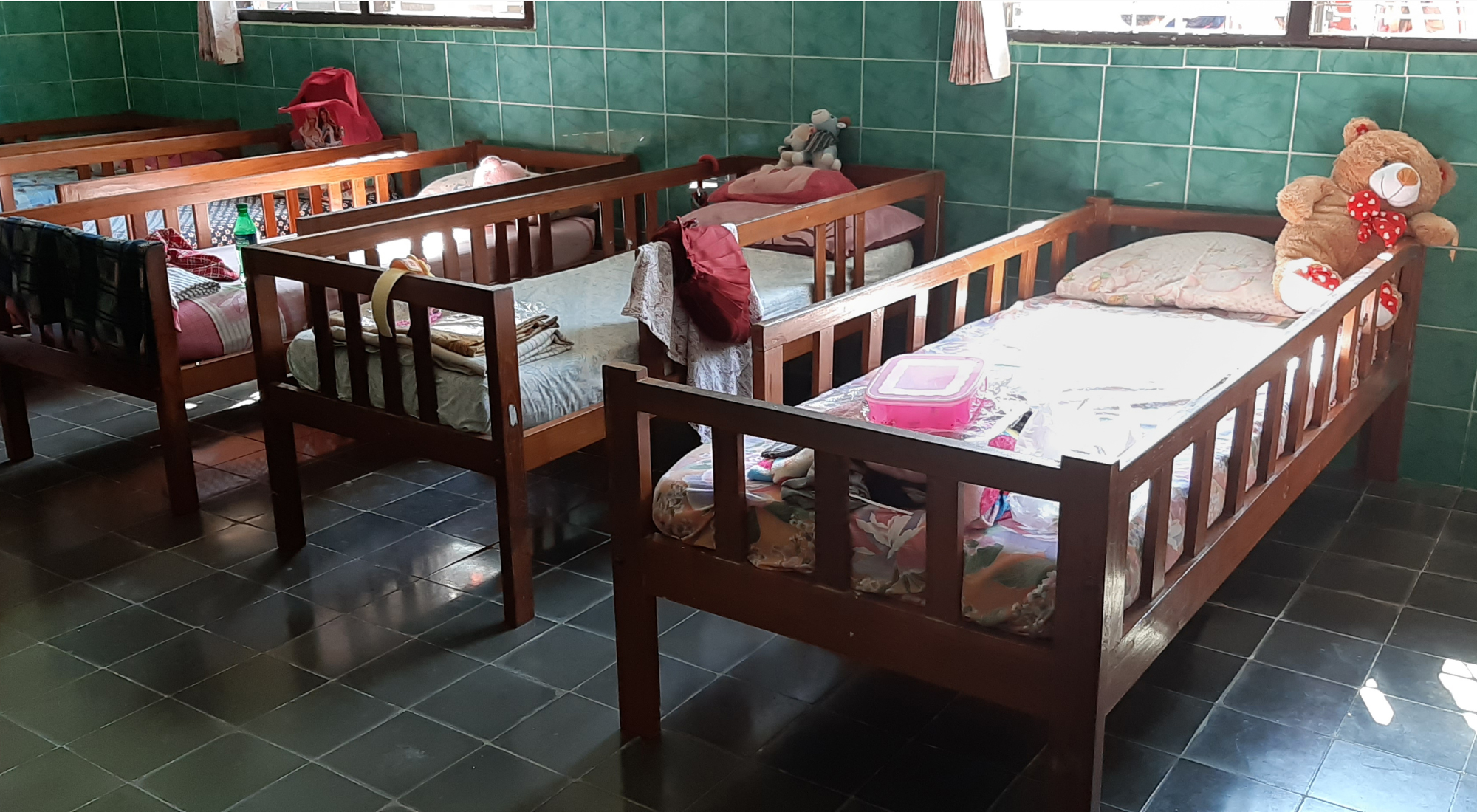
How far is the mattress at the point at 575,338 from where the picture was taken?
292 centimetres

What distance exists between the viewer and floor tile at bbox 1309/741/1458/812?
2.19 meters

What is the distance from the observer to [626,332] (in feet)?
10.9

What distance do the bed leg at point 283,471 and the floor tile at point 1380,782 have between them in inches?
95.7

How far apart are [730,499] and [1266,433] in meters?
1.13

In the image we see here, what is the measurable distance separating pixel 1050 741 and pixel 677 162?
3.21 metres

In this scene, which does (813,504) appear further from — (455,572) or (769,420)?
(455,572)

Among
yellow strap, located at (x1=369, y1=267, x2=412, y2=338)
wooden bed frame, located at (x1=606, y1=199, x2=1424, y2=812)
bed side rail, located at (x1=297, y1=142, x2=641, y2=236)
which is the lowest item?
wooden bed frame, located at (x1=606, y1=199, x2=1424, y2=812)

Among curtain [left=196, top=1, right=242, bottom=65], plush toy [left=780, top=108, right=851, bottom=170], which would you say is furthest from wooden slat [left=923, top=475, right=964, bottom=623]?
curtain [left=196, top=1, right=242, bottom=65]

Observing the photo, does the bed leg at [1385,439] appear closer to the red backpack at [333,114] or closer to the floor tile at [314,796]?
the floor tile at [314,796]

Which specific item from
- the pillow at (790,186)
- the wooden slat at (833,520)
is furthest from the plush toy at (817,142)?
the wooden slat at (833,520)

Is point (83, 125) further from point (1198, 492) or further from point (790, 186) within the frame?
point (1198, 492)

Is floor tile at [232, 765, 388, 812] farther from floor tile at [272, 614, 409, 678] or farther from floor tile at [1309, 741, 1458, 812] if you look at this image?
floor tile at [1309, 741, 1458, 812]

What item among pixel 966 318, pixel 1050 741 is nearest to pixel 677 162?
pixel 966 318

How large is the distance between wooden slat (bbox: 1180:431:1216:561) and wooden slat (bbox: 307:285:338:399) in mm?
1986
